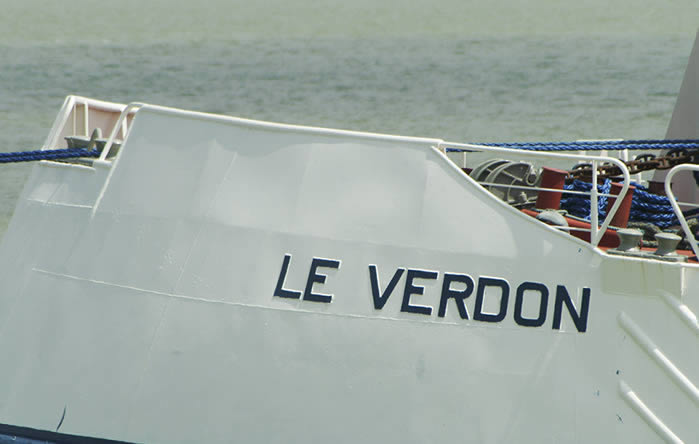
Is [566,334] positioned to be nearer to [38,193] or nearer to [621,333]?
[621,333]

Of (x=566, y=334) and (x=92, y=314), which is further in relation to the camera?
(x=92, y=314)

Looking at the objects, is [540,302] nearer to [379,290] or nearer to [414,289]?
[414,289]

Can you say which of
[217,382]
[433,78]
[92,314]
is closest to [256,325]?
[217,382]

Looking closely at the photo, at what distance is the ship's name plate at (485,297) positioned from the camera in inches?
243

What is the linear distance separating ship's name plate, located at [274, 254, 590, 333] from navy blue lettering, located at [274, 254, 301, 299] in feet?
1.66

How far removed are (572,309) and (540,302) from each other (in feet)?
0.68

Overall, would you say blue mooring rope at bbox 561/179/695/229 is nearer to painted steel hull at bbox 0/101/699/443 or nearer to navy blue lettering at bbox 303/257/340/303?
painted steel hull at bbox 0/101/699/443

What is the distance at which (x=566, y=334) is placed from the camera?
20.3 ft

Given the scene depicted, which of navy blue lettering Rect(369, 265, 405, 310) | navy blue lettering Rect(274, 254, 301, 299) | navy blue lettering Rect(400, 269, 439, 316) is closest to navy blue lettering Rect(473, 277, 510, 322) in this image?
navy blue lettering Rect(400, 269, 439, 316)

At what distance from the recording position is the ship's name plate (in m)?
6.18

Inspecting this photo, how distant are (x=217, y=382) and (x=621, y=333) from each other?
265 centimetres

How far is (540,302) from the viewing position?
620 centimetres

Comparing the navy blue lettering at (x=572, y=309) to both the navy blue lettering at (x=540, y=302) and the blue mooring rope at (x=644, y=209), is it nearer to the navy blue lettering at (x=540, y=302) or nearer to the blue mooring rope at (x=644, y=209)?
the navy blue lettering at (x=540, y=302)

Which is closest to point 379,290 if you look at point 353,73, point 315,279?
point 315,279
